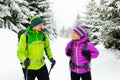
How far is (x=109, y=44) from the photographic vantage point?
50.4ft

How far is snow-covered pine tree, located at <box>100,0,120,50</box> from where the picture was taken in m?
12.6

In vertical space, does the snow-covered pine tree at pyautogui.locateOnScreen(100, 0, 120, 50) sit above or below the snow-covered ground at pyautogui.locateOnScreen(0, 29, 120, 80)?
above

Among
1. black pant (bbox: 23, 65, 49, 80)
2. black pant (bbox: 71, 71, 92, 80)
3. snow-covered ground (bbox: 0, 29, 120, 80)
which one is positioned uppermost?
black pant (bbox: 23, 65, 49, 80)

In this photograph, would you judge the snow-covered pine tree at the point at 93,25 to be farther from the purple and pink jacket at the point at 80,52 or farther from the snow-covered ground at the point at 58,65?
the purple and pink jacket at the point at 80,52

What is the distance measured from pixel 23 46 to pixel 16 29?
16.2 m

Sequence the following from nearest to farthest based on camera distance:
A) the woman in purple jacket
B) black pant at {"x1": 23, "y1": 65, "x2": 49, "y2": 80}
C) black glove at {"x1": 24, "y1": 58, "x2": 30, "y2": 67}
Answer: black glove at {"x1": 24, "y1": 58, "x2": 30, "y2": 67}, black pant at {"x1": 23, "y1": 65, "x2": 49, "y2": 80}, the woman in purple jacket

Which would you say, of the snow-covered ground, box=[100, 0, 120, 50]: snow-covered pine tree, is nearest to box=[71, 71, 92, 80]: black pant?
the snow-covered ground

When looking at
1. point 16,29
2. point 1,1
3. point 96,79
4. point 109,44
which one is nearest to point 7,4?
point 1,1

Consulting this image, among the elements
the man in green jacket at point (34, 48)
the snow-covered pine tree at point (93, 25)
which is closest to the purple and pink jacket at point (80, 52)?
the man in green jacket at point (34, 48)

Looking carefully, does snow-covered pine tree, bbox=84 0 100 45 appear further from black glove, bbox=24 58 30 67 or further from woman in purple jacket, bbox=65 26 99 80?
black glove, bbox=24 58 30 67

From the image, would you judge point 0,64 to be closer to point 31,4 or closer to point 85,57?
point 85,57

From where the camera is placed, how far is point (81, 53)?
6.82 m

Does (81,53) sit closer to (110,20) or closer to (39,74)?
(39,74)

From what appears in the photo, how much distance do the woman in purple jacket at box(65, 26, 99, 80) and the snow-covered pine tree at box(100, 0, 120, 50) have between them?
18.9ft
